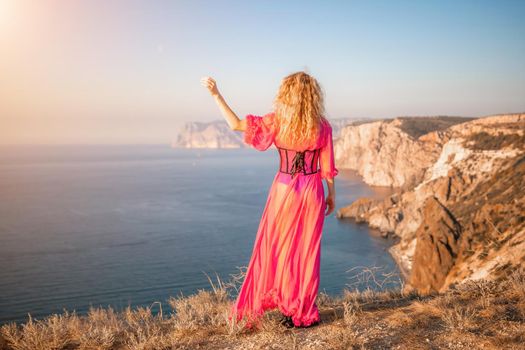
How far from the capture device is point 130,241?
155 ft

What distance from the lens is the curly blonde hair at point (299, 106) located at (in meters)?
3.77

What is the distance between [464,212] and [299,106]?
1374 inches

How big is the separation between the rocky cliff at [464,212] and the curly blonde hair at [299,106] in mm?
4524

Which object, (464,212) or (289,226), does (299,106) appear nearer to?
(289,226)

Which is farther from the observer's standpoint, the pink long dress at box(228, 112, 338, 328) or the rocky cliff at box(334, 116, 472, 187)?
the rocky cliff at box(334, 116, 472, 187)

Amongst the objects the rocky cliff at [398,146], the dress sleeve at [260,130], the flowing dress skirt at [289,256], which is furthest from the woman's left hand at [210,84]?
the rocky cliff at [398,146]

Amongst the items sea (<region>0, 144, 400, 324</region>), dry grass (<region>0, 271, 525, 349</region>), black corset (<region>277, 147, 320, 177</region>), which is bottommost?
sea (<region>0, 144, 400, 324</region>)

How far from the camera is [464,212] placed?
3403 cm

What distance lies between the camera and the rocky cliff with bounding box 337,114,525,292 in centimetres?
2158

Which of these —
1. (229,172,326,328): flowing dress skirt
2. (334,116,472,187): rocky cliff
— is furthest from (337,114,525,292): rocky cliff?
(334,116,472,187): rocky cliff

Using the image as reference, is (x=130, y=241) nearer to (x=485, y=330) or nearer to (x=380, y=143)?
(x=485, y=330)

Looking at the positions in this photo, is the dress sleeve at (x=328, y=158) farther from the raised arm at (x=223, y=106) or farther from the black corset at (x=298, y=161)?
the raised arm at (x=223, y=106)

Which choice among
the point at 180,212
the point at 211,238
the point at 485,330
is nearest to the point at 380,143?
the point at 180,212

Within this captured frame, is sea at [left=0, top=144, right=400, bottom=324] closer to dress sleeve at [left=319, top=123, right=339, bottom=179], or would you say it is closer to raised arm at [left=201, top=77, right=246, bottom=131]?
dress sleeve at [left=319, top=123, right=339, bottom=179]
